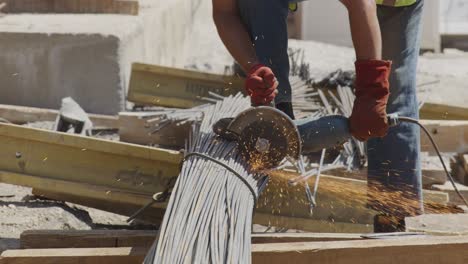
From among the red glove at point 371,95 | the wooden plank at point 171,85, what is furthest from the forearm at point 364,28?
the wooden plank at point 171,85

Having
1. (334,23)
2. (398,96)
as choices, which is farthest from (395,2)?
(334,23)

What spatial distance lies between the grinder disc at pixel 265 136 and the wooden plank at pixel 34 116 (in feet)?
8.43

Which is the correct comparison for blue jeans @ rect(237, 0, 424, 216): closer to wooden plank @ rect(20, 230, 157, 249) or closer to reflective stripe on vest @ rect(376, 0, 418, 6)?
reflective stripe on vest @ rect(376, 0, 418, 6)

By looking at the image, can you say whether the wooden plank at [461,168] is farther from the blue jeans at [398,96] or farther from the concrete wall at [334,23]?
the concrete wall at [334,23]

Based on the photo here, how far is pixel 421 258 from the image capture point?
3.17 m

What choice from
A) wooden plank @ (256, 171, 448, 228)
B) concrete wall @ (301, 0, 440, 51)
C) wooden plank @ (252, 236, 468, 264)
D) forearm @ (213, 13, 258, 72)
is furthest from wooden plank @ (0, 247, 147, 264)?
concrete wall @ (301, 0, 440, 51)

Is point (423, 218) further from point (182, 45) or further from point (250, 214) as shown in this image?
point (182, 45)

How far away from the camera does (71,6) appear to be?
6.87m

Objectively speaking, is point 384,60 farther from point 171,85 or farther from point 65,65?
point 65,65

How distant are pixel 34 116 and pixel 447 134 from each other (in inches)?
99.3

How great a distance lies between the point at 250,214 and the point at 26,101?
329cm

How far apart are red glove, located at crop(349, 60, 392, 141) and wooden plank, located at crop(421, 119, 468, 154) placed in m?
Answer: 1.72

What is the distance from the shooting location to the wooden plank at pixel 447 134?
5.03m

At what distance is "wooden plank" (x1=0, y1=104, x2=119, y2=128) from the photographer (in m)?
5.89
